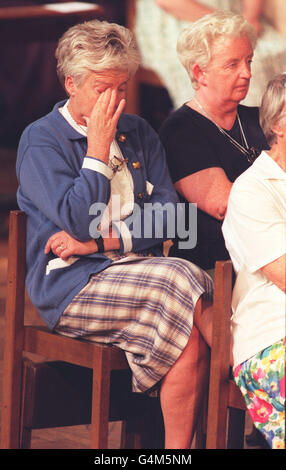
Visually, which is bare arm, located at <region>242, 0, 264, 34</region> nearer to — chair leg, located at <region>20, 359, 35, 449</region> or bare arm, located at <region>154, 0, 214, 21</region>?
bare arm, located at <region>154, 0, 214, 21</region>

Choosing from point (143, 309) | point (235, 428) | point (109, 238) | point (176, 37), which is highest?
point (176, 37)

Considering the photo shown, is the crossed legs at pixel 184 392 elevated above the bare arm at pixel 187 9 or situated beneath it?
situated beneath

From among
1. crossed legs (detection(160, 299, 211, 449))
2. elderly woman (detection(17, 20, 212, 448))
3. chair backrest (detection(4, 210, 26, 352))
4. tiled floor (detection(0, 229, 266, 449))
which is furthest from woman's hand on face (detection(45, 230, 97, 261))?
tiled floor (detection(0, 229, 266, 449))

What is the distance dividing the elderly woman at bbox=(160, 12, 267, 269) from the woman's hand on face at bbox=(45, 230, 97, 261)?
407 mm

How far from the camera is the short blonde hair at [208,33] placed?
9.32ft

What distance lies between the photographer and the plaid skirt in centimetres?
247

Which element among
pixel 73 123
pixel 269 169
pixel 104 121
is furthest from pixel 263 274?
pixel 73 123

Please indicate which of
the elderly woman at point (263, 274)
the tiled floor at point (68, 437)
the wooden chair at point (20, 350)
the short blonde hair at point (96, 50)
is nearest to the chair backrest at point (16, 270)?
the wooden chair at point (20, 350)

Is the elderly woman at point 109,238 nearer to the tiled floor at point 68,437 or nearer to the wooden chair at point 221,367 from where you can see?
Result: the wooden chair at point 221,367

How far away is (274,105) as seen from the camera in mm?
2398

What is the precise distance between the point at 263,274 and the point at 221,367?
0.27 metres

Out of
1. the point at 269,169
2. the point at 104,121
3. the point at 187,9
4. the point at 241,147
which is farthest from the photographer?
the point at 187,9

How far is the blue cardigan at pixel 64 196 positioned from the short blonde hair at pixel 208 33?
13.4 inches

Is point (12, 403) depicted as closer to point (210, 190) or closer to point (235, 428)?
point (235, 428)
